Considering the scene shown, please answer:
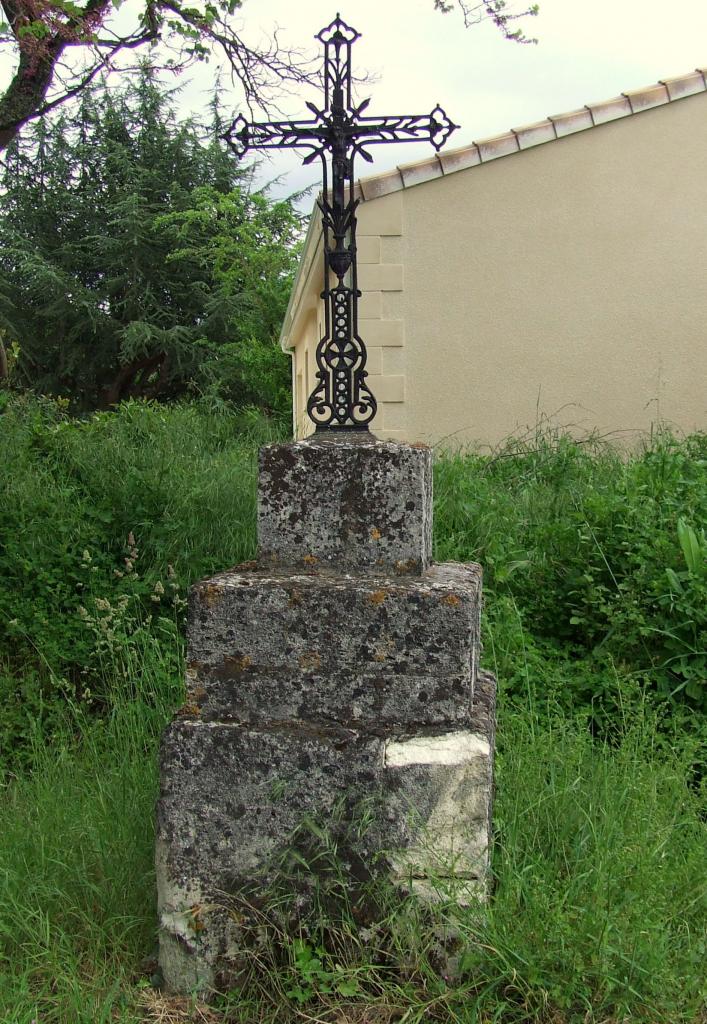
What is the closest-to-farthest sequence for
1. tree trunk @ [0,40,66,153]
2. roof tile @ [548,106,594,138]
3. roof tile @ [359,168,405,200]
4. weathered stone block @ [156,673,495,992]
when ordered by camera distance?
weathered stone block @ [156,673,495,992], tree trunk @ [0,40,66,153], roof tile @ [359,168,405,200], roof tile @ [548,106,594,138]

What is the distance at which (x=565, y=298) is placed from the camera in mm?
8273

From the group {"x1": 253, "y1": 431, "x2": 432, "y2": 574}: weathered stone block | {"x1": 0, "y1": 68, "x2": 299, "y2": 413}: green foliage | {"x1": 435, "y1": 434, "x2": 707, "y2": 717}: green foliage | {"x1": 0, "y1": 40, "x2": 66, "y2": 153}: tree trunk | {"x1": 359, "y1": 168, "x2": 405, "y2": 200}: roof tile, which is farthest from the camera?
{"x1": 0, "y1": 68, "x2": 299, "y2": 413}: green foliage

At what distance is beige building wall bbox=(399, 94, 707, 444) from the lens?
8.21m

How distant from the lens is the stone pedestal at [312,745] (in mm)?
2289

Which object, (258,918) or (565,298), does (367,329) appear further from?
(258,918)

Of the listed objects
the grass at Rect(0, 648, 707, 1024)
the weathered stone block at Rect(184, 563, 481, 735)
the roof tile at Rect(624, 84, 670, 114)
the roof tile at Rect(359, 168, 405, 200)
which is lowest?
the grass at Rect(0, 648, 707, 1024)

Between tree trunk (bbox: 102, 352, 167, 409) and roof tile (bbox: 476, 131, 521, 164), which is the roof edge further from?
tree trunk (bbox: 102, 352, 167, 409)

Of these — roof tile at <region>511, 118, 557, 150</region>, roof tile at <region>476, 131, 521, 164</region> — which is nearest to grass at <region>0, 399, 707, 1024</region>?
roof tile at <region>476, 131, 521, 164</region>

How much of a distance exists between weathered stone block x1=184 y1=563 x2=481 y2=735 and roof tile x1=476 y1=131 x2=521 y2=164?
22.0 feet

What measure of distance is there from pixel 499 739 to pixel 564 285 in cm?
581

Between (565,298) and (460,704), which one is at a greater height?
(565,298)

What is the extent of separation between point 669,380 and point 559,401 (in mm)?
1018

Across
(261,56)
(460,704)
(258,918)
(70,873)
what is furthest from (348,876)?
(261,56)

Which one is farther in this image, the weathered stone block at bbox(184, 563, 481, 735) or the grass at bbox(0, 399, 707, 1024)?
the weathered stone block at bbox(184, 563, 481, 735)
